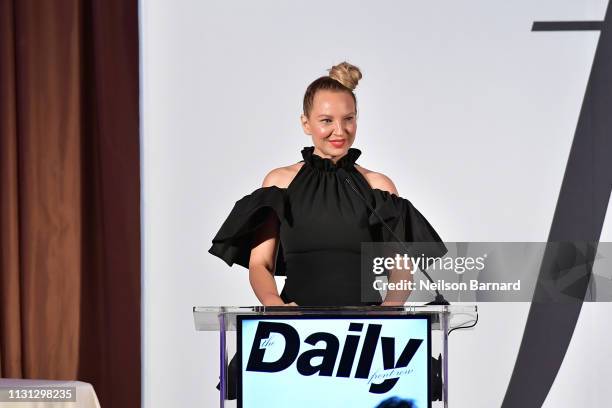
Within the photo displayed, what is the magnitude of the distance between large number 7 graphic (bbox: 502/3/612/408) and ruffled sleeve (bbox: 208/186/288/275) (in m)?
1.37

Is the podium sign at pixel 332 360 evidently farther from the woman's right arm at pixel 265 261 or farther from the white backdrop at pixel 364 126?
the white backdrop at pixel 364 126

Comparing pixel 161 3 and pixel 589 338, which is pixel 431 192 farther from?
pixel 161 3

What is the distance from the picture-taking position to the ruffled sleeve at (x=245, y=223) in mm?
2514

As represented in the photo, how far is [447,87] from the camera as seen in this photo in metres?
3.43

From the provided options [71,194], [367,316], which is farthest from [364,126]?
[367,316]

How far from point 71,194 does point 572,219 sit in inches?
78.2

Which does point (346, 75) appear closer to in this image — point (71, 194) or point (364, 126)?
point (364, 126)

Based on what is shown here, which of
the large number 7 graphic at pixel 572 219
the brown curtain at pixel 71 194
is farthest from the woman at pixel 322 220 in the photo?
the large number 7 graphic at pixel 572 219

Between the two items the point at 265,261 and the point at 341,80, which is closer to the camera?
the point at 265,261

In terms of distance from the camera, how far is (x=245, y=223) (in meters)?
2.52

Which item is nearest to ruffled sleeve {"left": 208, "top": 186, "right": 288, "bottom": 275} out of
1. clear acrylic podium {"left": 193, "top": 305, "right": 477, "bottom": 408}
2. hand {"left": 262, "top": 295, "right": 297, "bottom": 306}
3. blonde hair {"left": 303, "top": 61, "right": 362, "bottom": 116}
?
hand {"left": 262, "top": 295, "right": 297, "bottom": 306}

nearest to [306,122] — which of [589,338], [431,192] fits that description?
[431,192]

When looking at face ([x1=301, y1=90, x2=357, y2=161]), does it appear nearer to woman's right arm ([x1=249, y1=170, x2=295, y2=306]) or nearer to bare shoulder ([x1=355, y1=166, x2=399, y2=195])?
bare shoulder ([x1=355, y1=166, x2=399, y2=195])

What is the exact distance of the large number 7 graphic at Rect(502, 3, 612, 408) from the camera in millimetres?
3461
